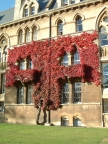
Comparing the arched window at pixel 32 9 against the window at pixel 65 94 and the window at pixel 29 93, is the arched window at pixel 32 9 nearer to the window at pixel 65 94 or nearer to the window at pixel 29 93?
the window at pixel 29 93

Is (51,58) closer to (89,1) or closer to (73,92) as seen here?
(73,92)

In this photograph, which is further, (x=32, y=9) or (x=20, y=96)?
(x=32, y=9)

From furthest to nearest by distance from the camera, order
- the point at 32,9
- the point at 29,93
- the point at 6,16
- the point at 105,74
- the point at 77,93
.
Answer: the point at 6,16 < the point at 32,9 < the point at 29,93 < the point at 77,93 < the point at 105,74

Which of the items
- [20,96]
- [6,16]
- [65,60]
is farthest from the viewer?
[6,16]

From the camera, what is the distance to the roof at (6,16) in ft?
97.1

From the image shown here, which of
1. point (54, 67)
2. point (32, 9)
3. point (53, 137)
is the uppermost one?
point (32, 9)

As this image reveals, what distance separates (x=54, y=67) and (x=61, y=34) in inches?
159

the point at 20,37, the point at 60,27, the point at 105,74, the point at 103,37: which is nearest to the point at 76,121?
the point at 105,74

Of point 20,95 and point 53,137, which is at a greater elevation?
point 20,95

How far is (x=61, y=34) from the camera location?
24422mm

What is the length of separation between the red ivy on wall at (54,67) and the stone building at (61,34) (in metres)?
0.71

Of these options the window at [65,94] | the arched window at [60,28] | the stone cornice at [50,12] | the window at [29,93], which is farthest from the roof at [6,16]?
the window at [65,94]

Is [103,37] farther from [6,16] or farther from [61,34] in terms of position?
[6,16]

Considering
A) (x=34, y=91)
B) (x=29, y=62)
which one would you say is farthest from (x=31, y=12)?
(x=34, y=91)
